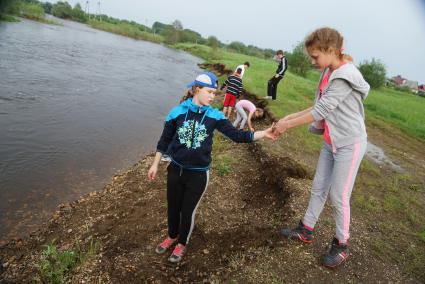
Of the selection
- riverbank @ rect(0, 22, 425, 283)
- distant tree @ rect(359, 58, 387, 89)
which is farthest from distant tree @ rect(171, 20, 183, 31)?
riverbank @ rect(0, 22, 425, 283)

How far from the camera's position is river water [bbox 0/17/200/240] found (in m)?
7.14

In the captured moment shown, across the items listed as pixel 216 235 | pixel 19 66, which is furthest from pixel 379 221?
pixel 19 66

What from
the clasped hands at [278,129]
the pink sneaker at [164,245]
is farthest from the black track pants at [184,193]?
the clasped hands at [278,129]

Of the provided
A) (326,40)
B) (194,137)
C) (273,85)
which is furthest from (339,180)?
(273,85)

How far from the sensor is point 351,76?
3662mm

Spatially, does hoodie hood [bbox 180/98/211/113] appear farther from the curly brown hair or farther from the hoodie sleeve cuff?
the curly brown hair

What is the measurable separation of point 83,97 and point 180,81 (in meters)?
12.2

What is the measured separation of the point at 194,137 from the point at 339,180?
186 centimetres

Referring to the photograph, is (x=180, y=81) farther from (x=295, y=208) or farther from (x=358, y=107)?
(x=358, y=107)

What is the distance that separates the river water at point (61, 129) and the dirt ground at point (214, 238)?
761 millimetres

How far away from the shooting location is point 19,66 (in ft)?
63.0

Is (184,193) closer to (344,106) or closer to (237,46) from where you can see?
(344,106)

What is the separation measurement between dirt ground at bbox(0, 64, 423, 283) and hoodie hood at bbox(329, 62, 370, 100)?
2.46 m

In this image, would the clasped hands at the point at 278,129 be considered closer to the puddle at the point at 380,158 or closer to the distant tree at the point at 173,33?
the puddle at the point at 380,158
